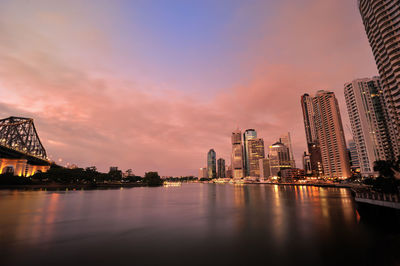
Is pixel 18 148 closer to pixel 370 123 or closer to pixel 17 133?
pixel 17 133

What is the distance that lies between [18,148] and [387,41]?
830ft

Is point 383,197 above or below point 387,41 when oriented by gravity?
below

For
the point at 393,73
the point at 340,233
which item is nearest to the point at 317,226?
the point at 340,233

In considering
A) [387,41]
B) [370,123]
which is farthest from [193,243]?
[370,123]

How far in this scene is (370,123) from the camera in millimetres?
181625

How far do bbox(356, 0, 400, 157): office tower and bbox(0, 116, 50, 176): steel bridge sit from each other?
22753 centimetres

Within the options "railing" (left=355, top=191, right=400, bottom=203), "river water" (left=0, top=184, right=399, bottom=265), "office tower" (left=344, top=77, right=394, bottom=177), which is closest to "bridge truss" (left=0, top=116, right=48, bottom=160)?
"river water" (left=0, top=184, right=399, bottom=265)

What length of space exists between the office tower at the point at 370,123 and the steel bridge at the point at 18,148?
283195mm

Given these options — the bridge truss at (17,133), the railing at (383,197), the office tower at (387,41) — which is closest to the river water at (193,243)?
the railing at (383,197)

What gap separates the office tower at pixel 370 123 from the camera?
572 ft

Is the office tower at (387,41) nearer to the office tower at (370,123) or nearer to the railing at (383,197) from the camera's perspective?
the office tower at (370,123)

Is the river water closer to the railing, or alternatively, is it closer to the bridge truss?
the railing

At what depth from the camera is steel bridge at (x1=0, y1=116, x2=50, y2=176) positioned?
138025 mm

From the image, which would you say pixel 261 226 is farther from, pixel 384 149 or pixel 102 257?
pixel 384 149
